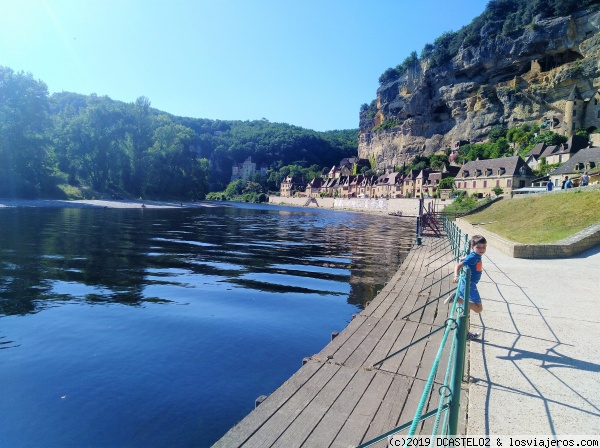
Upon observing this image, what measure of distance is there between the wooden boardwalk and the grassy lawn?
16423 mm

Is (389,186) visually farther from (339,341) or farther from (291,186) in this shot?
(339,341)

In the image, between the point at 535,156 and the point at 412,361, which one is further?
the point at 535,156

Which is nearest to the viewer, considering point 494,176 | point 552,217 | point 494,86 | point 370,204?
point 552,217

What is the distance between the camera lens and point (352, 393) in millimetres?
5523

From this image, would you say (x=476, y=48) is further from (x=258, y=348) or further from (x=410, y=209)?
(x=258, y=348)

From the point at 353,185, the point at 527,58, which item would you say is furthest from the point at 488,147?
the point at 353,185

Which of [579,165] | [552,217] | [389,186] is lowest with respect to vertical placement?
[552,217]

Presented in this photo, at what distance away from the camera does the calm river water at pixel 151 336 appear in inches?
246

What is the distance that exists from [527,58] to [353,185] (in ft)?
220

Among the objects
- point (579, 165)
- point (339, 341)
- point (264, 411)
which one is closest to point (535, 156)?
point (579, 165)

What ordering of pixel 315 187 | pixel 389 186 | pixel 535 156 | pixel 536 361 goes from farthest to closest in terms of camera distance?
pixel 315 187
pixel 389 186
pixel 535 156
pixel 536 361

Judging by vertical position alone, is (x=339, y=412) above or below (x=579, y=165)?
below

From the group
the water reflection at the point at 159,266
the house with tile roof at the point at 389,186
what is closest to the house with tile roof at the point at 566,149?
the house with tile roof at the point at 389,186

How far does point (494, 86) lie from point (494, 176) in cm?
4242
